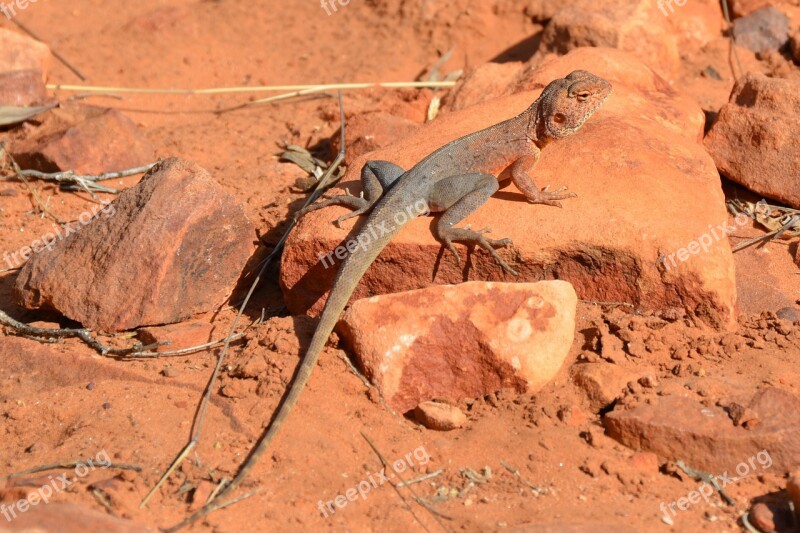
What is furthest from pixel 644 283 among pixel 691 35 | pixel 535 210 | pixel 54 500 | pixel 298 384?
pixel 691 35

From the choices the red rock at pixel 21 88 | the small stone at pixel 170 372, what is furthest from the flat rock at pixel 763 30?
the red rock at pixel 21 88

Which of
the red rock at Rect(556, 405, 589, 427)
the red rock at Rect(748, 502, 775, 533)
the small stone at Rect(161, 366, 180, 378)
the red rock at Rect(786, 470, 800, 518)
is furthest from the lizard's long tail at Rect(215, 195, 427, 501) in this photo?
the red rock at Rect(786, 470, 800, 518)

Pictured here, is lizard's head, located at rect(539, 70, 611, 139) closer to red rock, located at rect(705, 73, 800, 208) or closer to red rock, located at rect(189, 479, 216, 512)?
red rock, located at rect(705, 73, 800, 208)

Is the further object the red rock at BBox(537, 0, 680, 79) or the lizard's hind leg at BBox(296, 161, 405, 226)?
the red rock at BBox(537, 0, 680, 79)

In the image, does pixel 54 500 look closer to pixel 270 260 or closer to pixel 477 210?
pixel 270 260

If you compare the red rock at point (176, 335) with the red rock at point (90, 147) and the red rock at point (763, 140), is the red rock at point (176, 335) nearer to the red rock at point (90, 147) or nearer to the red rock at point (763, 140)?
the red rock at point (90, 147)
